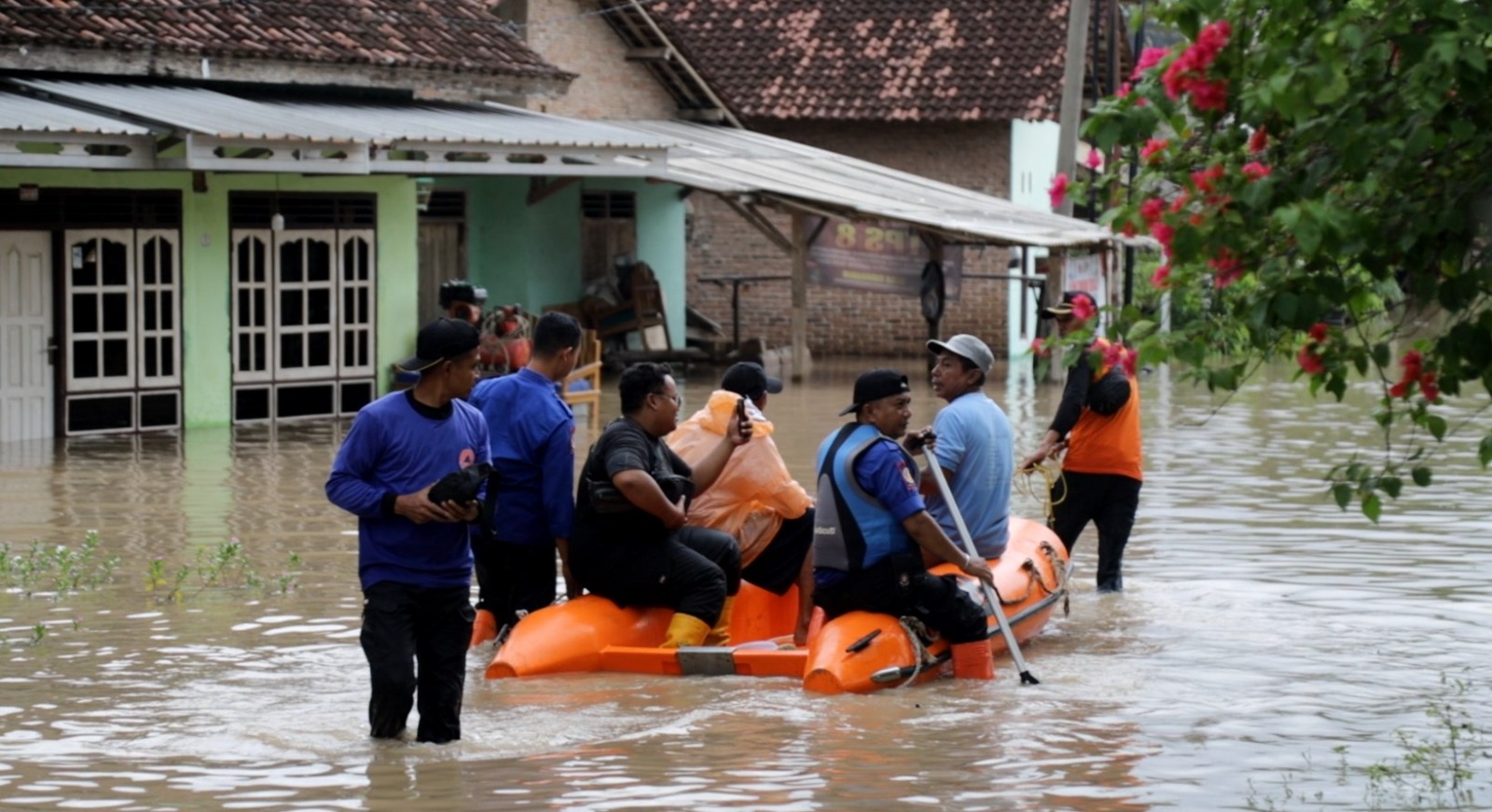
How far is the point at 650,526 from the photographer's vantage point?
995 centimetres

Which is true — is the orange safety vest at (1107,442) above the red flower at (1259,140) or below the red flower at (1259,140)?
below

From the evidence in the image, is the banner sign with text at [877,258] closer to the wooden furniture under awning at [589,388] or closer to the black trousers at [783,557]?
the wooden furniture under awning at [589,388]

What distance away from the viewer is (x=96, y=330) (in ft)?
64.2

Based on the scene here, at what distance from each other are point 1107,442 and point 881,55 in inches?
850

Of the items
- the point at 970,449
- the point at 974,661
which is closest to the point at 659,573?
the point at 974,661

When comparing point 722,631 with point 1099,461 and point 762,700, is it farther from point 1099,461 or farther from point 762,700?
point 1099,461

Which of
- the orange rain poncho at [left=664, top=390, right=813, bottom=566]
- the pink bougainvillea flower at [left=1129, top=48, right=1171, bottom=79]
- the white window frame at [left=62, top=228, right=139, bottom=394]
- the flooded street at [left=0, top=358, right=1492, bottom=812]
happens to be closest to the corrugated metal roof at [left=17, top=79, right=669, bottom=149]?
the white window frame at [left=62, top=228, right=139, bottom=394]

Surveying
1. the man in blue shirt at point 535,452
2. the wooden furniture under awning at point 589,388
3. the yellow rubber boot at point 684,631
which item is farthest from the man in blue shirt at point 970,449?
the wooden furniture under awning at point 589,388

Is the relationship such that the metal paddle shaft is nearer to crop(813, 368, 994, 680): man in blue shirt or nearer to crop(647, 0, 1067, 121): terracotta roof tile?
crop(813, 368, 994, 680): man in blue shirt

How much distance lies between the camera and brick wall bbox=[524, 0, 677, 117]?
1109 inches

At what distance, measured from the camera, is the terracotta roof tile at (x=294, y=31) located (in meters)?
19.7

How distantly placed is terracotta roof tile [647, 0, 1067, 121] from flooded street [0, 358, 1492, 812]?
56.3 ft

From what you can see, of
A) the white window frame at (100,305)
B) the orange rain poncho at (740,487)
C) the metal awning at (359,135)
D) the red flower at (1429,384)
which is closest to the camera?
the red flower at (1429,384)

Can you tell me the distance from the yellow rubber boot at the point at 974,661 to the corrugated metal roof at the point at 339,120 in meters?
9.85
